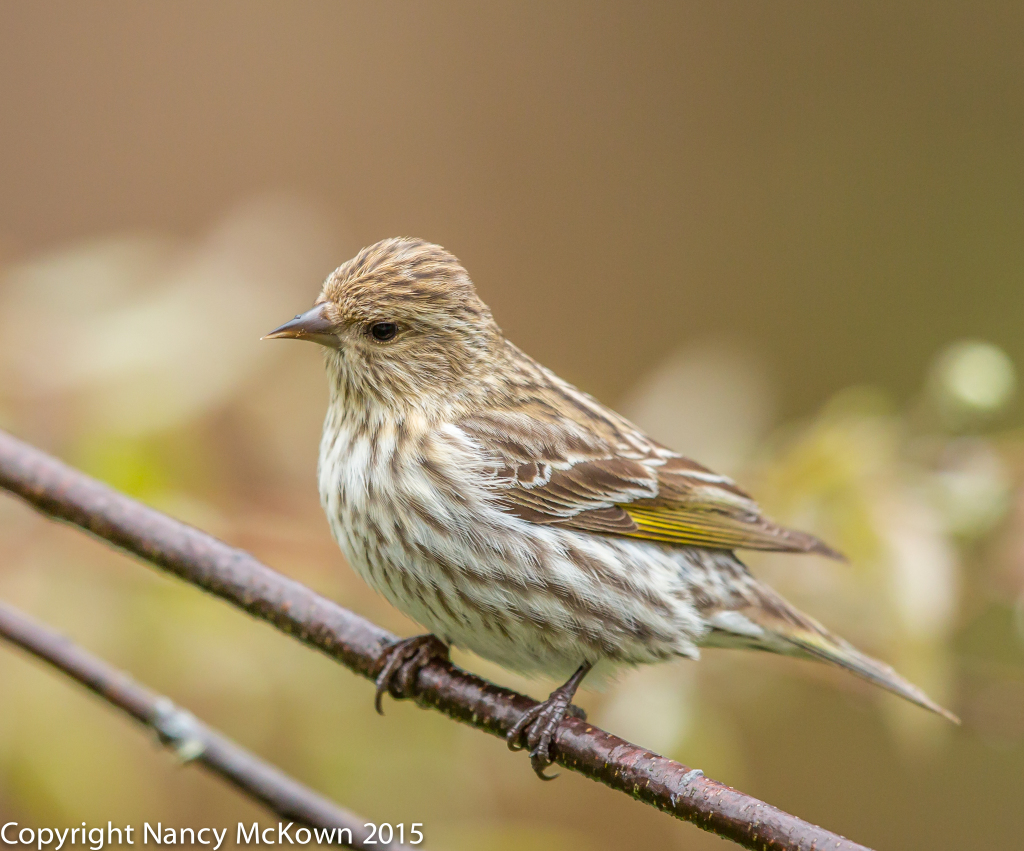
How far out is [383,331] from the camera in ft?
13.2

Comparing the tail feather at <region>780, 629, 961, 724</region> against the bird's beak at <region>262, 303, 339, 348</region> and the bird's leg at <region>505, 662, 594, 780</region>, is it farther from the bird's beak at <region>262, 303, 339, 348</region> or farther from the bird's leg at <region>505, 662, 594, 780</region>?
the bird's beak at <region>262, 303, 339, 348</region>

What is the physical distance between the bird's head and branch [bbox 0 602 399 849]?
1.22 m

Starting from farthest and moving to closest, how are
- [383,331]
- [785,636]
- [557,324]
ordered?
1. [557,324]
2. [785,636]
3. [383,331]

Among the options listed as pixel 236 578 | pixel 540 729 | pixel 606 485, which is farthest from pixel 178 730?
pixel 606 485

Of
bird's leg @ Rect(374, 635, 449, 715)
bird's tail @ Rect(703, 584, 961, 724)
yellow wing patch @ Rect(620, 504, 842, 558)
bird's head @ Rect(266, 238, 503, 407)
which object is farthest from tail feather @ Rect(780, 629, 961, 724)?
bird's head @ Rect(266, 238, 503, 407)

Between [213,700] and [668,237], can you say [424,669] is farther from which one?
[668,237]

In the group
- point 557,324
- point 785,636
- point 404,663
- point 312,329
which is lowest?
point 404,663

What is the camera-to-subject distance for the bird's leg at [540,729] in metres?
3.36

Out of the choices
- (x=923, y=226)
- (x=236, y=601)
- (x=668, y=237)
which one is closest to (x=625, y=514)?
(x=236, y=601)

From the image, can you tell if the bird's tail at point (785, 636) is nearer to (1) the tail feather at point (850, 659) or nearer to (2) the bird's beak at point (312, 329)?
(1) the tail feather at point (850, 659)

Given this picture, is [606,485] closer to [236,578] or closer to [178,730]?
[236,578]

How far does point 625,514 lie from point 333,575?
3.78 ft

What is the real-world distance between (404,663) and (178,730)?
74 centimetres

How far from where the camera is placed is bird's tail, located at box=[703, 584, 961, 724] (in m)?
4.07
